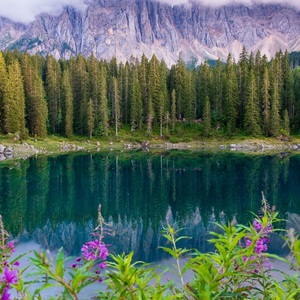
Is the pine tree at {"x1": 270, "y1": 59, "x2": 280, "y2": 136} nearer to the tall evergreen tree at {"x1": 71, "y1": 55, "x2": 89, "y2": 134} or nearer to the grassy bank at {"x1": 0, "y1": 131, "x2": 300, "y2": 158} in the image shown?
the grassy bank at {"x1": 0, "y1": 131, "x2": 300, "y2": 158}

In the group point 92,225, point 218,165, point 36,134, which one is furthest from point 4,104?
point 92,225

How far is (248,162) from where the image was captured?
46375 millimetres

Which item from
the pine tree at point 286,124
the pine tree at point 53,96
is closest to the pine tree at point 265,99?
the pine tree at point 286,124

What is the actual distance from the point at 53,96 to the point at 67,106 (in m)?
5.45

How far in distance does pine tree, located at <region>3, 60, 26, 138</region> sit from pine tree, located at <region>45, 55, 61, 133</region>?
32.7ft

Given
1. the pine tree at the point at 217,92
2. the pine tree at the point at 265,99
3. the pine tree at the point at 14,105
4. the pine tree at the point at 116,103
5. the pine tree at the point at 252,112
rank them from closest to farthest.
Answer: the pine tree at the point at 14,105
the pine tree at the point at 252,112
the pine tree at the point at 265,99
the pine tree at the point at 116,103
the pine tree at the point at 217,92

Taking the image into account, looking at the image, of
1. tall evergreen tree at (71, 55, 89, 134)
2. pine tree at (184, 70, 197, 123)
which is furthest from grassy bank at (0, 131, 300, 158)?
pine tree at (184, 70, 197, 123)

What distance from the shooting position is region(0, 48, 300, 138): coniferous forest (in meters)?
70.1

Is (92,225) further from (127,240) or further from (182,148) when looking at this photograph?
(182,148)

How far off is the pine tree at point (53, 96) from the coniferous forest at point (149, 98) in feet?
0.69

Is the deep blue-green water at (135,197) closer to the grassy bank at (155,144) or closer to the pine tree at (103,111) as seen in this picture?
the grassy bank at (155,144)

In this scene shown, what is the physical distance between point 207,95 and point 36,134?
1544 inches

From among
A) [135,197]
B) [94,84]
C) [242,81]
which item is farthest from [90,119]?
[135,197]

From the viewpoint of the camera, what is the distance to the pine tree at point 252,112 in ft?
231
